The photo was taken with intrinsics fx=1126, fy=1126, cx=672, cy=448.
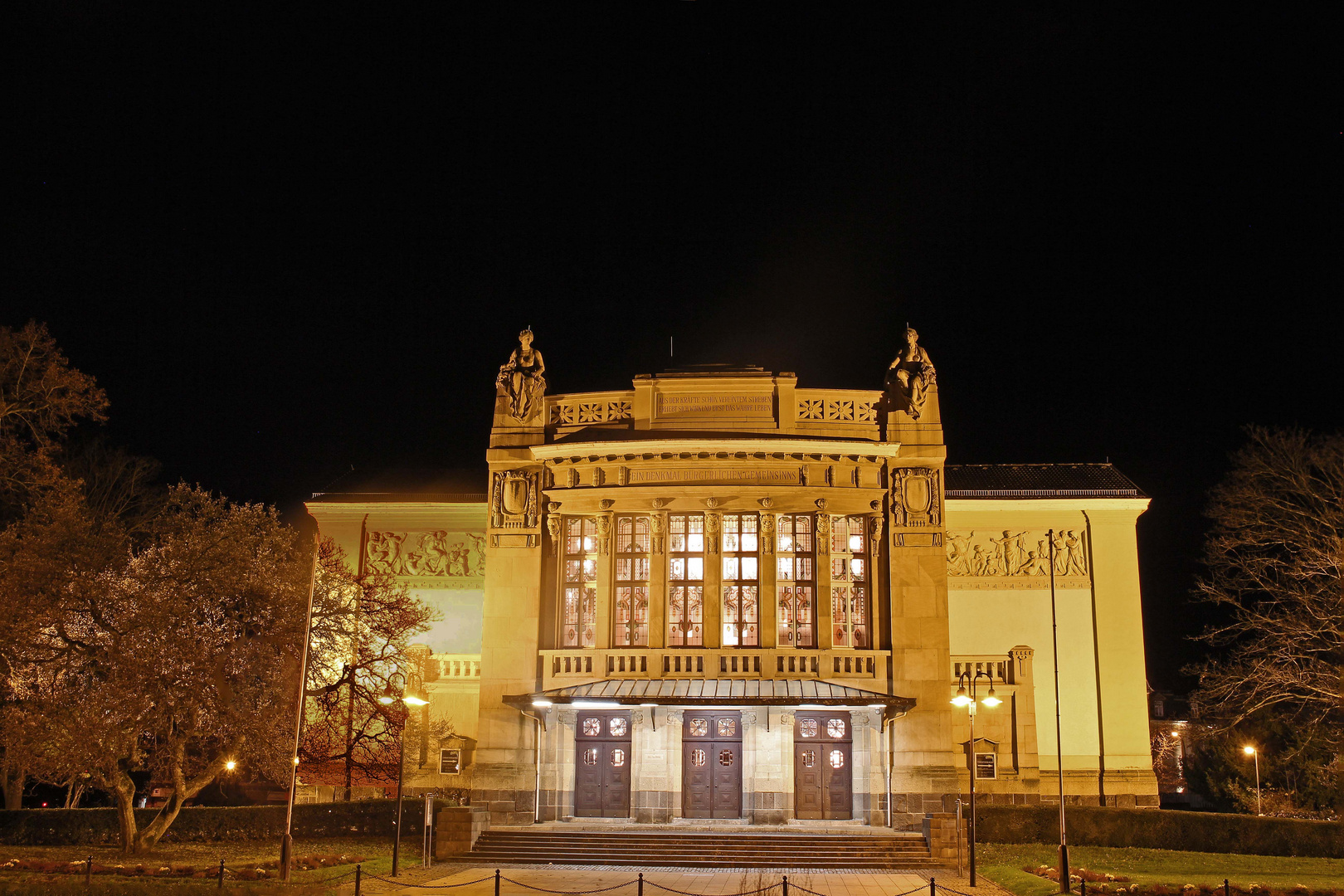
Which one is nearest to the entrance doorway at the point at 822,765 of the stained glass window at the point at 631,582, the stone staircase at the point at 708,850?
the stone staircase at the point at 708,850

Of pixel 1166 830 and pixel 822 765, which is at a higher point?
pixel 822 765

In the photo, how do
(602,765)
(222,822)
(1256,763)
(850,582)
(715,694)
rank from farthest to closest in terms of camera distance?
(1256,763), (850,582), (602,765), (222,822), (715,694)

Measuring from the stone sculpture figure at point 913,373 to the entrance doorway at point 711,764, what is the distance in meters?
11.0

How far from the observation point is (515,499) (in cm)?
3488

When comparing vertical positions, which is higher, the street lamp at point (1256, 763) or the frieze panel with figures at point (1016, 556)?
the frieze panel with figures at point (1016, 556)

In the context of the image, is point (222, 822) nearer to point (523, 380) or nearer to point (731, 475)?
point (523, 380)

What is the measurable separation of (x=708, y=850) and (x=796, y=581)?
853 cm

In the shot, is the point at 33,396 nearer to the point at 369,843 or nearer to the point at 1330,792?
the point at 369,843

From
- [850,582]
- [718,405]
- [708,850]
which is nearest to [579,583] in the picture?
[718,405]

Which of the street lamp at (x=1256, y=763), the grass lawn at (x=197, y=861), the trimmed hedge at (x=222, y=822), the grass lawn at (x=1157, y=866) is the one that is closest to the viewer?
the grass lawn at (x=197, y=861)

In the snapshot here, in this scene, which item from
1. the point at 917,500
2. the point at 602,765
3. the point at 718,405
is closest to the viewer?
the point at 602,765

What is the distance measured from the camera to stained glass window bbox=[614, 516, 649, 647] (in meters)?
34.0

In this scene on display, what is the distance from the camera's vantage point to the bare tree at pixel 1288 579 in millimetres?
32156

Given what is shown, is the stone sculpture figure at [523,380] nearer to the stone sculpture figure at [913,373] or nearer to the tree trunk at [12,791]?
the stone sculpture figure at [913,373]
